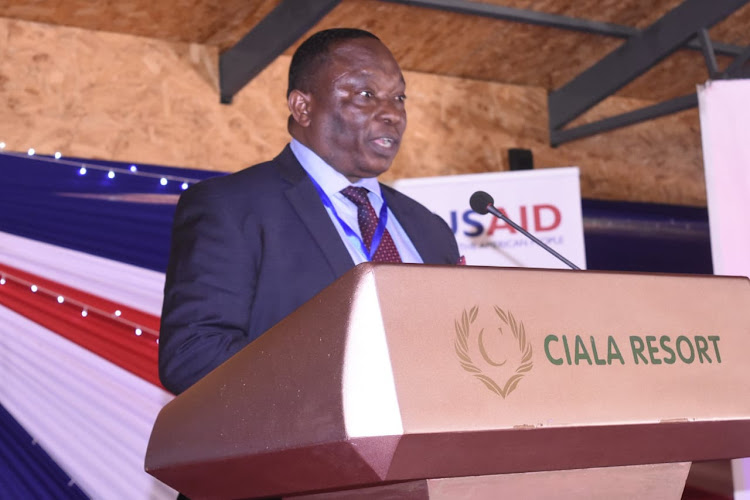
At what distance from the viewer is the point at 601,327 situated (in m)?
0.96

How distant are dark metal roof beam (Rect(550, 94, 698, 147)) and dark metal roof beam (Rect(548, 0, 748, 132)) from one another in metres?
0.08

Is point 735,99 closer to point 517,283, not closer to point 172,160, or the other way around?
point 517,283

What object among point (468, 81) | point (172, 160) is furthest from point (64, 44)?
point (468, 81)

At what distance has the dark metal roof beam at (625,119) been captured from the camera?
6395mm

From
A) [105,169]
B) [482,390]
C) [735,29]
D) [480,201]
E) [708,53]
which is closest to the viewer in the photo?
[482,390]

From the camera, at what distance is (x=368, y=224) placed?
1.61m

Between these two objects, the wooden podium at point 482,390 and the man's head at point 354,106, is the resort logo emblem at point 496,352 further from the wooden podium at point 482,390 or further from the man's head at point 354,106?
the man's head at point 354,106

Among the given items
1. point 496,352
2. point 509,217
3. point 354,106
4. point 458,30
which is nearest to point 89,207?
point 509,217

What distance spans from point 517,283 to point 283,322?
0.22 meters

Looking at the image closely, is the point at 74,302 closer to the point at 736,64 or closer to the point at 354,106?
the point at 354,106

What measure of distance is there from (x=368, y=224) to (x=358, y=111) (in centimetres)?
21

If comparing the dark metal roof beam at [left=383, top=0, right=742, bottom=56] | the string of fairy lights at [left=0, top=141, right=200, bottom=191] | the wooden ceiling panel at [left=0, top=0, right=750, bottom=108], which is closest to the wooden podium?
the string of fairy lights at [left=0, top=141, right=200, bottom=191]

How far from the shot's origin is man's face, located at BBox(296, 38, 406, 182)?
1.69 metres

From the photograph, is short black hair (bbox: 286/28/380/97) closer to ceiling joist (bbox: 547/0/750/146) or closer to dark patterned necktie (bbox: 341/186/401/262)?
dark patterned necktie (bbox: 341/186/401/262)
